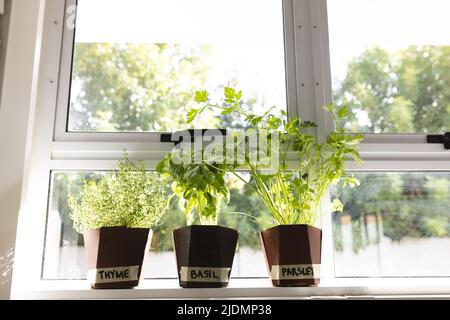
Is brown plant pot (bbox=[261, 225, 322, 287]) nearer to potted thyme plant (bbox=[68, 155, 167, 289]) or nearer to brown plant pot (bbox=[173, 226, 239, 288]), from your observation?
brown plant pot (bbox=[173, 226, 239, 288])

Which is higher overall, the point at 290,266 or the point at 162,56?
the point at 162,56

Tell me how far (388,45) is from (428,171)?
1.68ft

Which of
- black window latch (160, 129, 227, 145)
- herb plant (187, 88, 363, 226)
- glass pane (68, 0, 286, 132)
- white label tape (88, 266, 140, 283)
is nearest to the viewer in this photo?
white label tape (88, 266, 140, 283)

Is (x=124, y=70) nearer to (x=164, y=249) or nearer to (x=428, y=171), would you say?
(x=164, y=249)

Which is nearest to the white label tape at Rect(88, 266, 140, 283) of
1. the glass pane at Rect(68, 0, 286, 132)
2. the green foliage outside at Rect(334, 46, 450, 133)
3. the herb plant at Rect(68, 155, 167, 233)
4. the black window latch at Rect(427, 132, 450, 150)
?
the herb plant at Rect(68, 155, 167, 233)

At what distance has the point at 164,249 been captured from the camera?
1.53m

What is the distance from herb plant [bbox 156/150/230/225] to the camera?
1.34 metres

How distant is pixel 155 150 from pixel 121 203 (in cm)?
29

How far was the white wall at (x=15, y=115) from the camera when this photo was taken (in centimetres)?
136

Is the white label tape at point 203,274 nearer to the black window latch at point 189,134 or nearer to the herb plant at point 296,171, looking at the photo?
the herb plant at point 296,171

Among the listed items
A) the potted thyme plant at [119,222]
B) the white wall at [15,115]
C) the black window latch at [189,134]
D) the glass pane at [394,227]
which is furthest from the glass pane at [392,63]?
the white wall at [15,115]

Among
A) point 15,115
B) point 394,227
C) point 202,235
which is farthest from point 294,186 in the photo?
point 15,115
